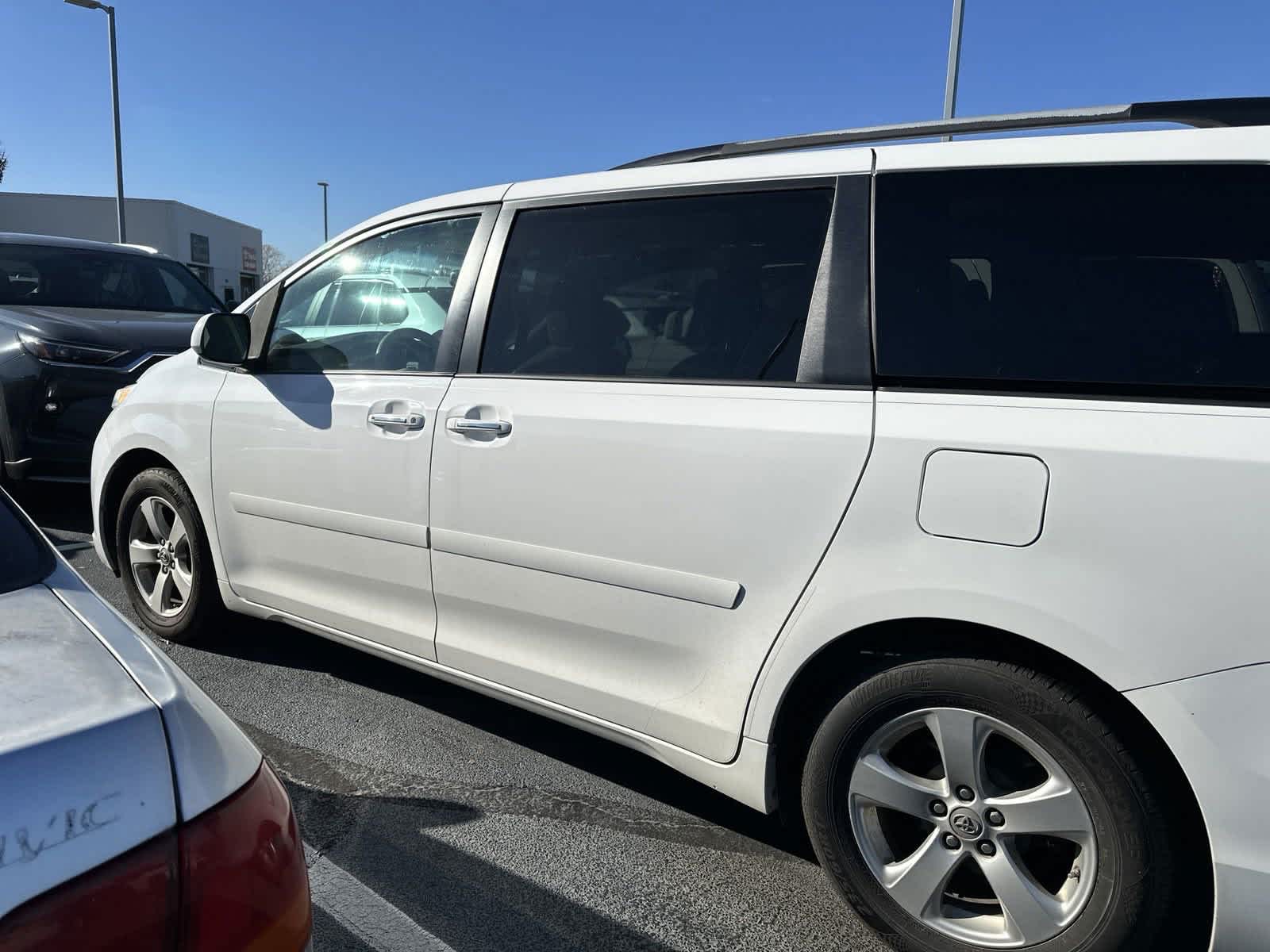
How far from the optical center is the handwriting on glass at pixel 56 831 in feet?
2.92

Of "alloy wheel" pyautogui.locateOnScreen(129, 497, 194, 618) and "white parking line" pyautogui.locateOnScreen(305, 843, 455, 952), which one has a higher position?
"alloy wheel" pyautogui.locateOnScreen(129, 497, 194, 618)

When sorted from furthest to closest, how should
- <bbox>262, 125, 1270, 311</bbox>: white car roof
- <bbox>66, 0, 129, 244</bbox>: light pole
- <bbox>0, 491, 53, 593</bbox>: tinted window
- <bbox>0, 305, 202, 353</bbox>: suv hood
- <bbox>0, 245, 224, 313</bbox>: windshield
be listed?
<bbox>66, 0, 129, 244</bbox>: light pole < <bbox>0, 245, 224, 313</bbox>: windshield < <bbox>0, 305, 202, 353</bbox>: suv hood < <bbox>262, 125, 1270, 311</bbox>: white car roof < <bbox>0, 491, 53, 593</bbox>: tinted window

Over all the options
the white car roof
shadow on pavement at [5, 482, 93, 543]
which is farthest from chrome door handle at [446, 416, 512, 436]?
shadow on pavement at [5, 482, 93, 543]

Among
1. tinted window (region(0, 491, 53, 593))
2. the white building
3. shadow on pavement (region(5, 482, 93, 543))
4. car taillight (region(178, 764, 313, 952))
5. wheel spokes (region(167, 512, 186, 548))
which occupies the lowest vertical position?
shadow on pavement (region(5, 482, 93, 543))

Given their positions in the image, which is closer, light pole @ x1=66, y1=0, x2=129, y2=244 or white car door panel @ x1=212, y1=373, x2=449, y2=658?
white car door panel @ x1=212, y1=373, x2=449, y2=658

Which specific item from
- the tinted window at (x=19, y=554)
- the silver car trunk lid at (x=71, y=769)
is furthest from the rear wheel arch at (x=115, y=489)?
the silver car trunk lid at (x=71, y=769)

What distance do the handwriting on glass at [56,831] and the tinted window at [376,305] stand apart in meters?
2.07

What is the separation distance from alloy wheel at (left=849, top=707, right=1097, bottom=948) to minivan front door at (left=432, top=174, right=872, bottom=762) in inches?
14.3

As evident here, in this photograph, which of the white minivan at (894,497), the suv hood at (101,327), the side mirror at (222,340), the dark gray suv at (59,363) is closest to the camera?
the white minivan at (894,497)

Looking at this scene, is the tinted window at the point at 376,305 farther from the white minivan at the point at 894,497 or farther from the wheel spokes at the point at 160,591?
the wheel spokes at the point at 160,591

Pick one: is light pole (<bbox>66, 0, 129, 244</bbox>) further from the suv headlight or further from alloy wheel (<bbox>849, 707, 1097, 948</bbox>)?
alloy wheel (<bbox>849, 707, 1097, 948</bbox>)

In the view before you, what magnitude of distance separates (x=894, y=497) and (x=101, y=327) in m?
5.52

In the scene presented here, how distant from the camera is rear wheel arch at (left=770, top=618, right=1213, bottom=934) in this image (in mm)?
1754

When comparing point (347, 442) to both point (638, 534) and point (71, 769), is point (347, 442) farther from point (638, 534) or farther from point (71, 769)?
point (71, 769)
